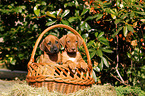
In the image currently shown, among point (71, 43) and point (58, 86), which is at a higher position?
point (71, 43)

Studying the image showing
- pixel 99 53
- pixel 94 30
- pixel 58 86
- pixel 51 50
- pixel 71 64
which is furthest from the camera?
pixel 94 30

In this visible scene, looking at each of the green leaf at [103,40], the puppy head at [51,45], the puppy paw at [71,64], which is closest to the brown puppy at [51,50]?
the puppy head at [51,45]

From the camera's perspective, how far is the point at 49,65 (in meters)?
1.95

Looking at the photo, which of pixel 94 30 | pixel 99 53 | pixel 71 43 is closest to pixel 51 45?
pixel 71 43

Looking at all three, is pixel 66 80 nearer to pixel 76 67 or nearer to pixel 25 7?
pixel 76 67

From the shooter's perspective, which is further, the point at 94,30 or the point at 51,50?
the point at 94,30

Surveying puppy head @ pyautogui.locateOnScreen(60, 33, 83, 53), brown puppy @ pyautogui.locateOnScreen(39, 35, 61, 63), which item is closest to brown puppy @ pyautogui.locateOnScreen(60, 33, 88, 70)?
puppy head @ pyautogui.locateOnScreen(60, 33, 83, 53)

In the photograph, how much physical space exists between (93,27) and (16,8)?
1.46m

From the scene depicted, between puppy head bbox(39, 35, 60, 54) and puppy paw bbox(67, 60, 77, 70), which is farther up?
puppy head bbox(39, 35, 60, 54)

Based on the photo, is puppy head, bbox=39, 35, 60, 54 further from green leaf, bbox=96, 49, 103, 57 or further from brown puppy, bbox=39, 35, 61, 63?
green leaf, bbox=96, 49, 103, 57

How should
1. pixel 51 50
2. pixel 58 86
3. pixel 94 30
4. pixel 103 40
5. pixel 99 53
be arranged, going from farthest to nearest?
pixel 94 30 → pixel 103 40 → pixel 99 53 → pixel 51 50 → pixel 58 86

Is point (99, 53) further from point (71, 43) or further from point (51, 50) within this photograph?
point (51, 50)

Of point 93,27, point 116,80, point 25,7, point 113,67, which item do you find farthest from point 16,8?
point 116,80

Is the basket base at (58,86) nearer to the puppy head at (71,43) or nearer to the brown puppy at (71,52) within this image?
the brown puppy at (71,52)
